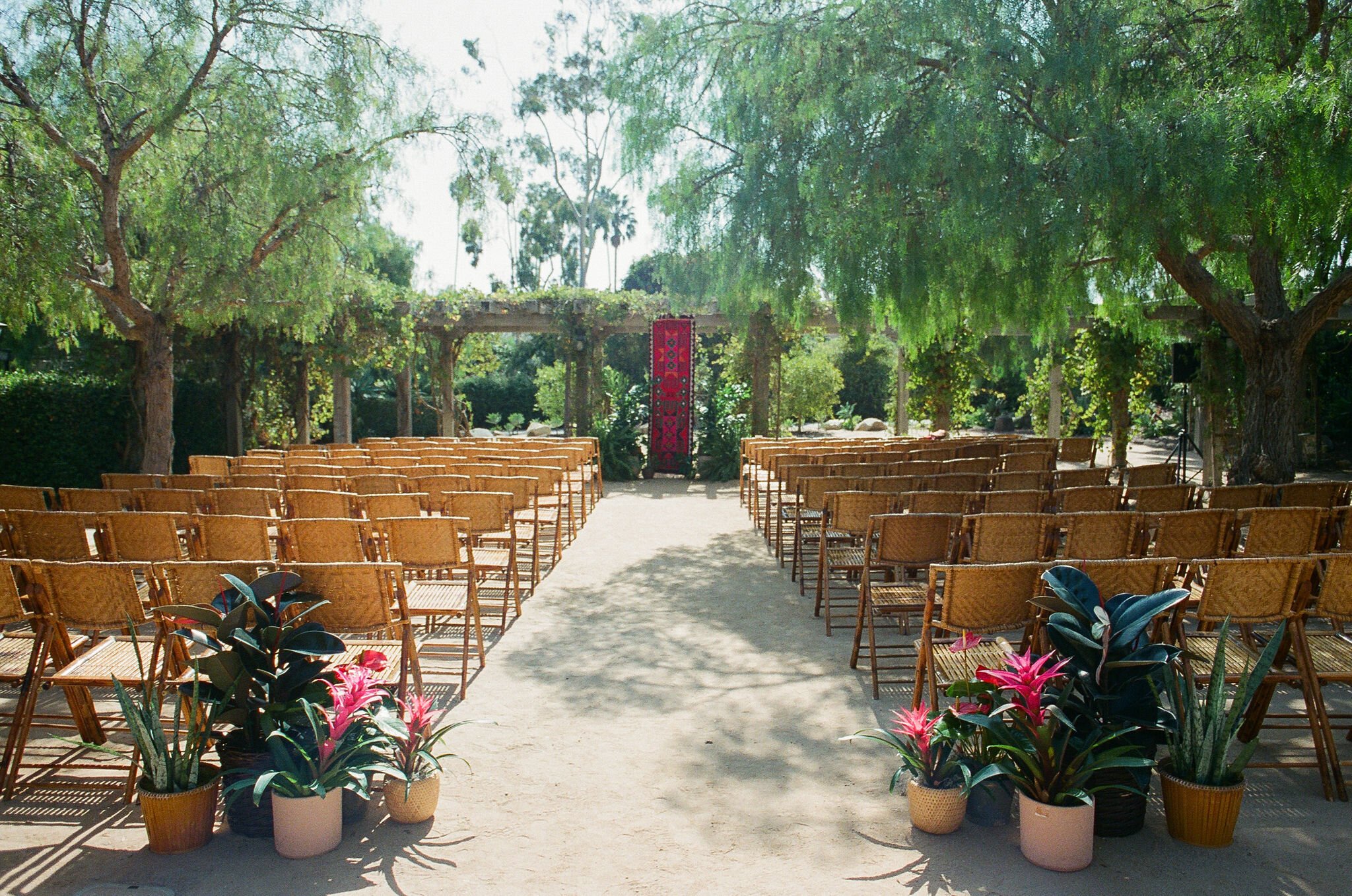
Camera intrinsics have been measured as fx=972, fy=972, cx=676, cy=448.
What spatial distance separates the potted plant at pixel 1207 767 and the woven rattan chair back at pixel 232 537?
3.81 m

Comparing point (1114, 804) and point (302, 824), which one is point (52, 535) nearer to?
point (302, 824)

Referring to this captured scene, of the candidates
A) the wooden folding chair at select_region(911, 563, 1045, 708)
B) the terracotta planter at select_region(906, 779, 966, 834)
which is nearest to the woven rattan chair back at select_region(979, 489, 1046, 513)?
the wooden folding chair at select_region(911, 563, 1045, 708)

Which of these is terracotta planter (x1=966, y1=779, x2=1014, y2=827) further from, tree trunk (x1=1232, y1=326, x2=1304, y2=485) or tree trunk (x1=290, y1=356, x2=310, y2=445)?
tree trunk (x1=290, y1=356, x2=310, y2=445)

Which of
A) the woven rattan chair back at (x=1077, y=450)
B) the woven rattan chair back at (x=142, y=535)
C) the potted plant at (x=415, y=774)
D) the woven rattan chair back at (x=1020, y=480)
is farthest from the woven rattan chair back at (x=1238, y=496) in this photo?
the woven rattan chair back at (x=1077, y=450)

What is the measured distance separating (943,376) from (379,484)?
35.8 ft

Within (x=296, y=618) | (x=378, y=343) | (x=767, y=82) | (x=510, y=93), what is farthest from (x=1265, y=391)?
(x=510, y=93)

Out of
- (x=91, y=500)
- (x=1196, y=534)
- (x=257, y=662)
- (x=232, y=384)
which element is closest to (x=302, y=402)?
(x=232, y=384)

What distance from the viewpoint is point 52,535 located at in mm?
4621

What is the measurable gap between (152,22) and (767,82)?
4963 mm

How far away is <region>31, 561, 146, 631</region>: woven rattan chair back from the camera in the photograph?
11.0ft

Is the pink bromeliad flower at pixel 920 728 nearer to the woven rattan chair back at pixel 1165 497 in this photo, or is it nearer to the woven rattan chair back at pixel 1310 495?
the woven rattan chair back at pixel 1165 497

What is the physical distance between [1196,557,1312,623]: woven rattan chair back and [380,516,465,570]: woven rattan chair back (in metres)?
3.15

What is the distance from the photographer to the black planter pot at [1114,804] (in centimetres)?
291

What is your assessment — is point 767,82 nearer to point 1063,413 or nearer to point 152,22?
point 152,22
